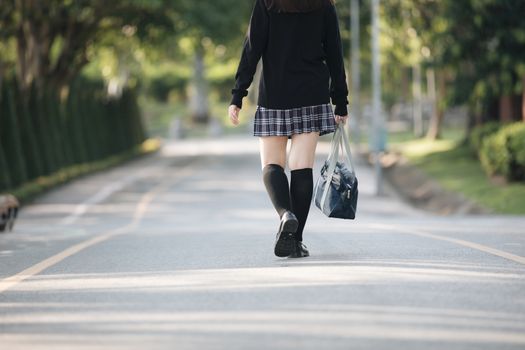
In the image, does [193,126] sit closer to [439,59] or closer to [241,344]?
[439,59]

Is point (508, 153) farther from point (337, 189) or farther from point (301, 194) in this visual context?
point (301, 194)

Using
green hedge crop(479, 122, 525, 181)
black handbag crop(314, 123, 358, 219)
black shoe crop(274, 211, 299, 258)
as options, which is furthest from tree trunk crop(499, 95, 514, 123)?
black shoe crop(274, 211, 299, 258)

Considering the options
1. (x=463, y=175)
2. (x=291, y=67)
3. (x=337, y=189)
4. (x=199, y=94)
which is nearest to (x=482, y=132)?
(x=463, y=175)

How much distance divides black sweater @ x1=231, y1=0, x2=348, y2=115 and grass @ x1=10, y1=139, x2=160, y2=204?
17828 mm

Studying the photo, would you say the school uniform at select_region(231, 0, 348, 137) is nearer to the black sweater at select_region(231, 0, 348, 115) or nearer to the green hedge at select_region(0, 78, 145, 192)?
the black sweater at select_region(231, 0, 348, 115)

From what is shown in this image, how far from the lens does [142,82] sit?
298ft

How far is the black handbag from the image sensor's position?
871cm

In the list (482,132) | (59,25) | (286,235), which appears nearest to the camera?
(286,235)

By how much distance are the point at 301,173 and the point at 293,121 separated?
0.39 m

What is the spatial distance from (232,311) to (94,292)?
1.26 meters

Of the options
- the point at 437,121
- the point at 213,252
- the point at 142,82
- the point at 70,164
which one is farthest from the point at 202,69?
the point at 213,252

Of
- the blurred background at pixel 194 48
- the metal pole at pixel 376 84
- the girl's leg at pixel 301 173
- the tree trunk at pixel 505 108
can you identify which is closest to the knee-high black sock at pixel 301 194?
the girl's leg at pixel 301 173

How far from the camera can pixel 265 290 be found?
6953mm

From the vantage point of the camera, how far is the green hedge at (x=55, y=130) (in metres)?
27.7
